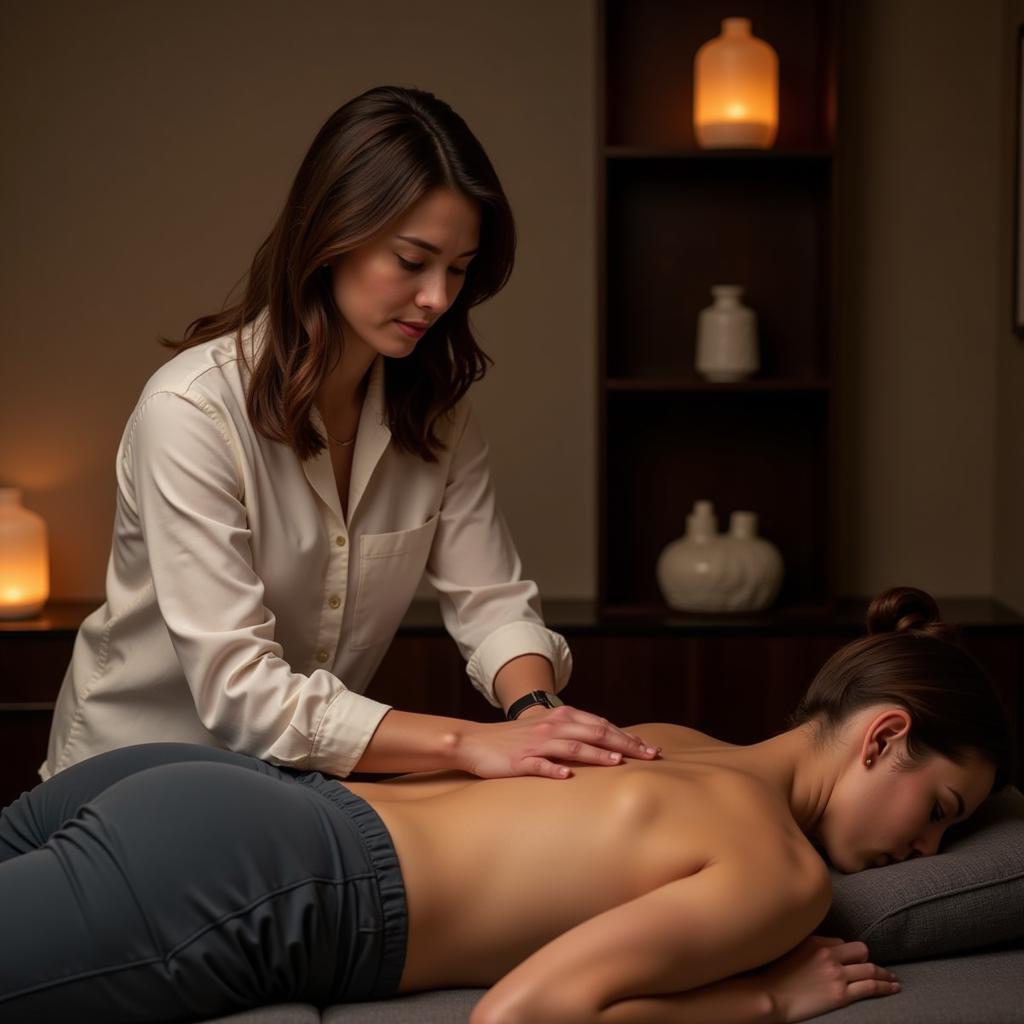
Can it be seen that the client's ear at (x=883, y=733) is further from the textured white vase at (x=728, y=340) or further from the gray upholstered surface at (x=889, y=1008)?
the textured white vase at (x=728, y=340)

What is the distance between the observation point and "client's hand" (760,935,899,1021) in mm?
1565

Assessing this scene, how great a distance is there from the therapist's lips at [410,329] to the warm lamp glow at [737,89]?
5.51 ft

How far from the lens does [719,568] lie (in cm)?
343

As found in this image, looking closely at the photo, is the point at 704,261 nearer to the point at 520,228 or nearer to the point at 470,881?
the point at 520,228

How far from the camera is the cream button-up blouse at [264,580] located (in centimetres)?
182

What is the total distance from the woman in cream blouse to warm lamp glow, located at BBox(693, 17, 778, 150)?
1.44m

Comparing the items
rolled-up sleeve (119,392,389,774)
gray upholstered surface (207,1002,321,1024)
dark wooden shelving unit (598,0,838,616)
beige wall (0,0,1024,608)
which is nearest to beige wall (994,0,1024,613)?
beige wall (0,0,1024,608)

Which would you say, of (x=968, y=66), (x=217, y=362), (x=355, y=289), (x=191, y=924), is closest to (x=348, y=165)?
(x=355, y=289)

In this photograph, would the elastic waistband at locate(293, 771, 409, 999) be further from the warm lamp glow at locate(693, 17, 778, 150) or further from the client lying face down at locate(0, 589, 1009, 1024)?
the warm lamp glow at locate(693, 17, 778, 150)

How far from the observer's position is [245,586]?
6.10ft

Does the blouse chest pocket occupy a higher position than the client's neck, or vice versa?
the blouse chest pocket

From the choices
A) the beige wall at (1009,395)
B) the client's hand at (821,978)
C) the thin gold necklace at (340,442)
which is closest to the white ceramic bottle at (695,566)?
the beige wall at (1009,395)

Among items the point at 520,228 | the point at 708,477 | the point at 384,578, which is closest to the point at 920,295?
the point at 708,477

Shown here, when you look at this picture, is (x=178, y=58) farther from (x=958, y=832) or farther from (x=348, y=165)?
(x=958, y=832)
